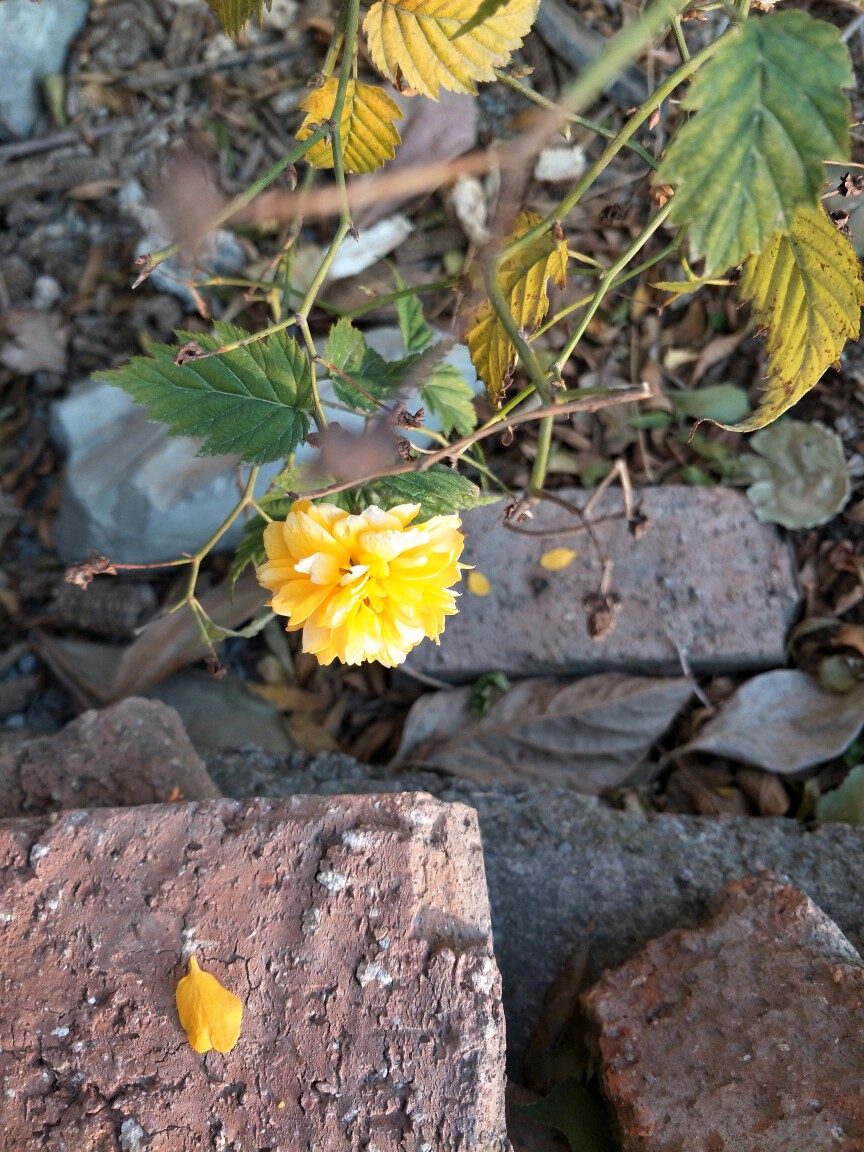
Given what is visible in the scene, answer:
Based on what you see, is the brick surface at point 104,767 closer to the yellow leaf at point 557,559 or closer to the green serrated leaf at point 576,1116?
the green serrated leaf at point 576,1116

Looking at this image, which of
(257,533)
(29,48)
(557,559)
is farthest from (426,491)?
(29,48)

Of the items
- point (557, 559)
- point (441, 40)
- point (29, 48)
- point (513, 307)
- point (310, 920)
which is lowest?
point (557, 559)

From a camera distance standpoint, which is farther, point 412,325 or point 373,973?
point 412,325

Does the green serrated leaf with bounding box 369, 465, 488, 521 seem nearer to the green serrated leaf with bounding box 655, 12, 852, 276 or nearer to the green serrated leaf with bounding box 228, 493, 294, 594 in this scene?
the green serrated leaf with bounding box 228, 493, 294, 594

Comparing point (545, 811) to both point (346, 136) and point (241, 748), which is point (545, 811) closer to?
point (241, 748)

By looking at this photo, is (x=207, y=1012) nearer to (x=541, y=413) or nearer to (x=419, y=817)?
(x=419, y=817)

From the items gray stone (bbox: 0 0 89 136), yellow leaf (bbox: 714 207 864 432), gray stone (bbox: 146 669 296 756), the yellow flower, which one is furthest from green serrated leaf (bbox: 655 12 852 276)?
gray stone (bbox: 0 0 89 136)
